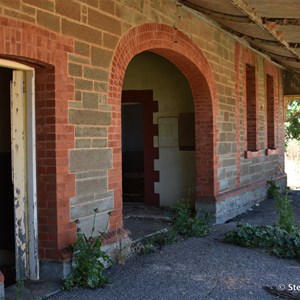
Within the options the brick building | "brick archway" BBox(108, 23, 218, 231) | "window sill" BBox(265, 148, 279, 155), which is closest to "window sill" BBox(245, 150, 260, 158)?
"window sill" BBox(265, 148, 279, 155)

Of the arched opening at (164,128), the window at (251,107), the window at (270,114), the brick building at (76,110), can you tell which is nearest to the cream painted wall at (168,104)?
the arched opening at (164,128)

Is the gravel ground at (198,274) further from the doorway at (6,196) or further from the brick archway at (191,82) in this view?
the doorway at (6,196)

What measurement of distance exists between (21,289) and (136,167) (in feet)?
24.6

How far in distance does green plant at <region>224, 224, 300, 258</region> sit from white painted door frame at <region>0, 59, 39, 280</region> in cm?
318

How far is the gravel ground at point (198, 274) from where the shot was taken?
16.9 feet

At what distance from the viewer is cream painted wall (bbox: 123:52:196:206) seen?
34.5ft

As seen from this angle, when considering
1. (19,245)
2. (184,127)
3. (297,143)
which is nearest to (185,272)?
(19,245)

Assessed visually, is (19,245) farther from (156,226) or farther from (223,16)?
(223,16)

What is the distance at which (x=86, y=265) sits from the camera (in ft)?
17.3

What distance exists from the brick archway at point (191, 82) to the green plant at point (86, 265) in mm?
833

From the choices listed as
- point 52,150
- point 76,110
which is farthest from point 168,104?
point 52,150

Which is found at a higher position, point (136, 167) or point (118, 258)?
point (136, 167)

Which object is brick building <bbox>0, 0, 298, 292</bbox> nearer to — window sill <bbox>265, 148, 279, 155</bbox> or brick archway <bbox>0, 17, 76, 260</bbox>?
brick archway <bbox>0, 17, 76, 260</bbox>

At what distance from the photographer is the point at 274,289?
210 inches
